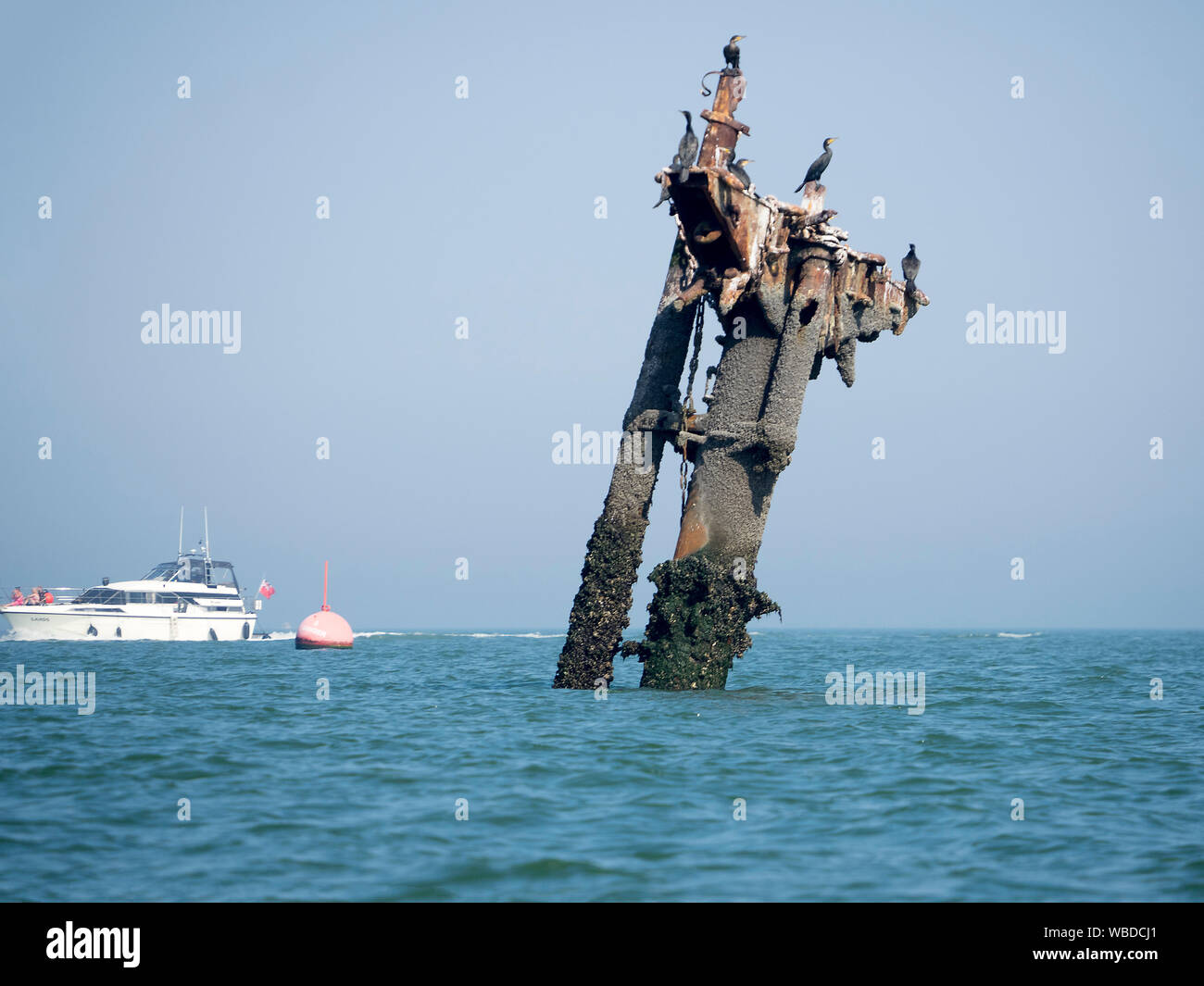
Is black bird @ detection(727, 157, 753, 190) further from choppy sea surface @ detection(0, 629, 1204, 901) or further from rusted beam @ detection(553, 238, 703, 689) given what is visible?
choppy sea surface @ detection(0, 629, 1204, 901)

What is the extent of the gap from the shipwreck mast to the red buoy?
3921 centimetres

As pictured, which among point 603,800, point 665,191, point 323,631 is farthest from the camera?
point 323,631

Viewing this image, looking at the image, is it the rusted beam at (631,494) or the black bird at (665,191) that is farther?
the rusted beam at (631,494)

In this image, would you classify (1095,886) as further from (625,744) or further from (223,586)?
(223,586)

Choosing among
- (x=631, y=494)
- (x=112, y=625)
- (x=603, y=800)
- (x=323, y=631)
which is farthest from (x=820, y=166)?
(x=112, y=625)

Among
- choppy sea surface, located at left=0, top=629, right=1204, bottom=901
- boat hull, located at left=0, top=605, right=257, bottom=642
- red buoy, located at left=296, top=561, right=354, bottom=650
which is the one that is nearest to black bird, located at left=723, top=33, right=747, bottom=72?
choppy sea surface, located at left=0, top=629, right=1204, bottom=901

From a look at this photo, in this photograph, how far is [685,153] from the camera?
58.1ft

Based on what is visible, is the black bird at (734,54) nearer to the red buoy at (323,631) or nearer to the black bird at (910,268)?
the black bird at (910,268)

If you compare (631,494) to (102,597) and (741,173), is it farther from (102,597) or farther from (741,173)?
(102,597)

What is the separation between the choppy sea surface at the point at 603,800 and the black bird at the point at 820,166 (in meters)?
8.93

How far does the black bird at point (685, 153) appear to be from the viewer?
1725cm

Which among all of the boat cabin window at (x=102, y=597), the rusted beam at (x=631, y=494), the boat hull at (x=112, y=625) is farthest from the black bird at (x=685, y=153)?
the boat cabin window at (x=102, y=597)

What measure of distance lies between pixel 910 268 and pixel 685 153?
599cm

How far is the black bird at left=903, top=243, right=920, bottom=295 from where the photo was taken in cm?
2145
